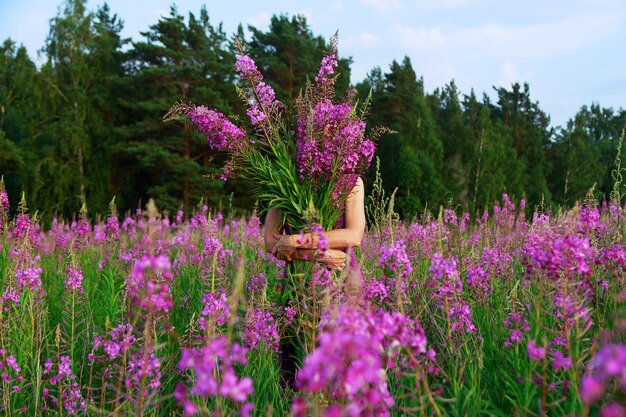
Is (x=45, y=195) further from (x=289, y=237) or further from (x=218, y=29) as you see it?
(x=289, y=237)

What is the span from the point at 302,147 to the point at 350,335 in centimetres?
229

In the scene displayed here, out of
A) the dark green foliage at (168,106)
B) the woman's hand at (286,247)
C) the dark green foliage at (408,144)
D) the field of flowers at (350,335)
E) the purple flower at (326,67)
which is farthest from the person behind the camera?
the dark green foliage at (168,106)

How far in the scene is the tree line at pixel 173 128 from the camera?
79.9ft

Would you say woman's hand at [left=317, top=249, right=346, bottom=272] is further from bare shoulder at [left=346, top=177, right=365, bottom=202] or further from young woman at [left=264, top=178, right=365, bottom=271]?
bare shoulder at [left=346, top=177, right=365, bottom=202]

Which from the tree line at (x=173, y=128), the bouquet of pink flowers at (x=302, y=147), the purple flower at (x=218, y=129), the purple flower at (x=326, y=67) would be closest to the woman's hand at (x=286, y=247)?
the bouquet of pink flowers at (x=302, y=147)

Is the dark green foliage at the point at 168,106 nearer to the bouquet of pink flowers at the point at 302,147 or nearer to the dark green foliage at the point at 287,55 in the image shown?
the dark green foliage at the point at 287,55

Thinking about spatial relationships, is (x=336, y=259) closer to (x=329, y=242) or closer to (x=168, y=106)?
(x=329, y=242)

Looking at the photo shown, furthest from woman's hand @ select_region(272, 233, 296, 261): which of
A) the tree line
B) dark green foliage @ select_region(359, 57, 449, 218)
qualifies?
the tree line

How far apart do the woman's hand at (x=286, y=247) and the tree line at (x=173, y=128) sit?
19.4 m

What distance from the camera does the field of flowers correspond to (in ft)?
4.62

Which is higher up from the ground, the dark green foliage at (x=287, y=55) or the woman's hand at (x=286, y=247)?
the dark green foliage at (x=287, y=55)

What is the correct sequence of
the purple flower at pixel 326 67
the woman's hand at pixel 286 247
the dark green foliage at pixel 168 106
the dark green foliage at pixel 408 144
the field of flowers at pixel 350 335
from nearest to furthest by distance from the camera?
1. the field of flowers at pixel 350 335
2. the woman's hand at pixel 286 247
3. the purple flower at pixel 326 67
4. the dark green foliage at pixel 408 144
5. the dark green foliage at pixel 168 106

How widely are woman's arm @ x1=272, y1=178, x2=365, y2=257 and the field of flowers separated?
0.21 m

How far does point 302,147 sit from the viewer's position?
3379 millimetres
